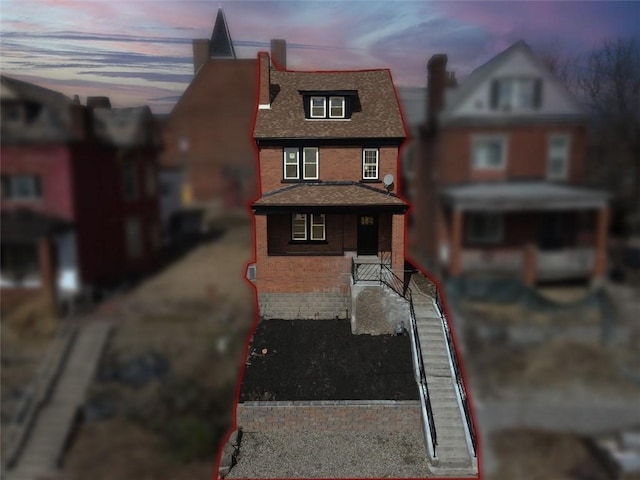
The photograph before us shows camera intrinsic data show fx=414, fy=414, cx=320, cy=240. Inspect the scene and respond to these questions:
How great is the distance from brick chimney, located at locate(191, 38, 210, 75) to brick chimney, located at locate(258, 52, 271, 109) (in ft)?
1.16

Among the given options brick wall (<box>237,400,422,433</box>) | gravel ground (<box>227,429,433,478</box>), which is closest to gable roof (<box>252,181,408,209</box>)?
brick wall (<box>237,400,422,433</box>)

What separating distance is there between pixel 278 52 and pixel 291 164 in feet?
2.86

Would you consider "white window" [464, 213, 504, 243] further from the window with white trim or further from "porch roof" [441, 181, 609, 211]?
the window with white trim

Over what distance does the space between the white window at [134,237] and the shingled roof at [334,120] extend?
4.57 ft

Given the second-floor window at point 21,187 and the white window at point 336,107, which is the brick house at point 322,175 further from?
the second-floor window at point 21,187

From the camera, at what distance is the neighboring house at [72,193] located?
1974 millimetres

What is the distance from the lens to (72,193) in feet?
6.49

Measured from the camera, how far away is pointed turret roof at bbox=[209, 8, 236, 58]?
2.58 meters

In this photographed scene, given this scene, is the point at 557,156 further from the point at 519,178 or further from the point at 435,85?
the point at 435,85

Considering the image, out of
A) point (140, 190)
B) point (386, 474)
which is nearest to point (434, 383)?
point (386, 474)

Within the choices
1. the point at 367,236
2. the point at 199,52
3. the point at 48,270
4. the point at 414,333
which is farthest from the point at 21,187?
the point at 414,333

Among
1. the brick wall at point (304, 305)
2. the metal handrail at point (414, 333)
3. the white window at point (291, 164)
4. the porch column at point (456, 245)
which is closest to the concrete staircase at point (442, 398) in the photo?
the metal handrail at point (414, 333)

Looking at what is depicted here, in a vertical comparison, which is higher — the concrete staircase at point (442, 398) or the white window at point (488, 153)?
the white window at point (488, 153)

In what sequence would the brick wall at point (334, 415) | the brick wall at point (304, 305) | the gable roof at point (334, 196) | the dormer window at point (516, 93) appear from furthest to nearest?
the brick wall at point (334, 415)
the brick wall at point (304, 305)
the gable roof at point (334, 196)
the dormer window at point (516, 93)
